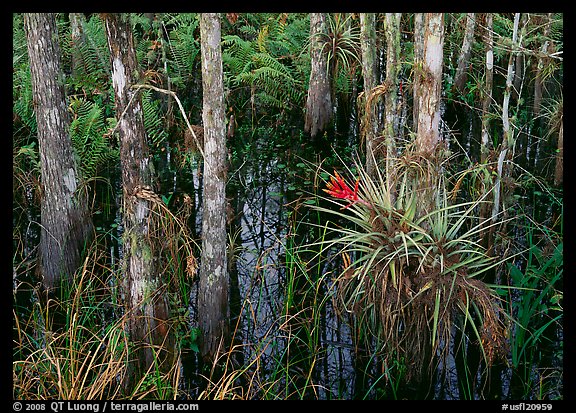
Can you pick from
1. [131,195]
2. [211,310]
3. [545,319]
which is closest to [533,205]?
[545,319]

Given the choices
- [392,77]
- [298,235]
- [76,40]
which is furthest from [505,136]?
[76,40]

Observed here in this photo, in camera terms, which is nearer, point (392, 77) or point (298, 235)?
point (392, 77)

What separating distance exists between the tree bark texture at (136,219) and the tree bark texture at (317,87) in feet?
19.7

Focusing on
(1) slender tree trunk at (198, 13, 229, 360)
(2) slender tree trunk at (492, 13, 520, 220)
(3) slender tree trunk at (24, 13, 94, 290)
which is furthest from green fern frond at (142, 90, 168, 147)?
(2) slender tree trunk at (492, 13, 520, 220)

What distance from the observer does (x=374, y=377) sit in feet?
20.1

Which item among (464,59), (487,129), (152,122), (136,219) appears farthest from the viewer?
(464,59)

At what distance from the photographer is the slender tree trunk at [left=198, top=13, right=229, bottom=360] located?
5797 mm

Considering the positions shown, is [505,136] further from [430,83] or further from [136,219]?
[136,219]

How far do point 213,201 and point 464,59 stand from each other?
7.70 metres

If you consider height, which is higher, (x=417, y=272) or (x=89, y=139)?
(x=89, y=139)

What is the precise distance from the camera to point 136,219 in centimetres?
571

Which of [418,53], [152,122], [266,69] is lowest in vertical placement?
[418,53]

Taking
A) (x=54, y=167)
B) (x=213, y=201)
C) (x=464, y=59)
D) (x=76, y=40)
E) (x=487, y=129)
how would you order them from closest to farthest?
(x=213, y=201) → (x=54, y=167) → (x=487, y=129) → (x=76, y=40) → (x=464, y=59)

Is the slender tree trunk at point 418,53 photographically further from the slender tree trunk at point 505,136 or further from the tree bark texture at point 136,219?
the tree bark texture at point 136,219
